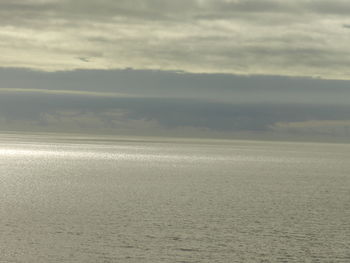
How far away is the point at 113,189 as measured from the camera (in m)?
55.3

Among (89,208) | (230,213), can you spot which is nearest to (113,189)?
Result: (89,208)

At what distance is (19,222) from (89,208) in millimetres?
7524

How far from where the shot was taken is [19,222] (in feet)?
110

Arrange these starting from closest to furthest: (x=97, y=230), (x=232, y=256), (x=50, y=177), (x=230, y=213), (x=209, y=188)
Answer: (x=232, y=256) < (x=97, y=230) < (x=230, y=213) < (x=209, y=188) < (x=50, y=177)

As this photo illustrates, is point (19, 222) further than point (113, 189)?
No

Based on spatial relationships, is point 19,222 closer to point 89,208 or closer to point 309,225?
point 89,208

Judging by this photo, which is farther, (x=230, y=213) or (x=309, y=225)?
(x=230, y=213)

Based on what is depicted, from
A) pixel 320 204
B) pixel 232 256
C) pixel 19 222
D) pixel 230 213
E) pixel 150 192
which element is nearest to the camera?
pixel 232 256

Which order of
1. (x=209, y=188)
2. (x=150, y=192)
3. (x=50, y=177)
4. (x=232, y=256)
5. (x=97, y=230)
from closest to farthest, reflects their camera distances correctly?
(x=232, y=256), (x=97, y=230), (x=150, y=192), (x=209, y=188), (x=50, y=177)

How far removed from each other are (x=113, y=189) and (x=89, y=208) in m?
14.9

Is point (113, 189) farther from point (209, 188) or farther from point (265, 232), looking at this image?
point (265, 232)

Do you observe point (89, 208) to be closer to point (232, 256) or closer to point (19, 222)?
point (19, 222)

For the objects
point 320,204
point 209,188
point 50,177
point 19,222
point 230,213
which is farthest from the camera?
point 50,177

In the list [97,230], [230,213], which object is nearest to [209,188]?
[230,213]
